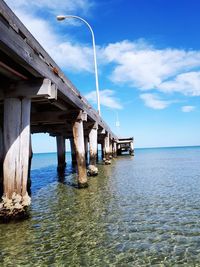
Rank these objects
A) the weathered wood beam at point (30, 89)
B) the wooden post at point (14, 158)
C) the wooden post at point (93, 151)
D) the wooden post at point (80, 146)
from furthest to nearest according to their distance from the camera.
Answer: the wooden post at point (93, 151) → the wooden post at point (80, 146) → the weathered wood beam at point (30, 89) → the wooden post at point (14, 158)

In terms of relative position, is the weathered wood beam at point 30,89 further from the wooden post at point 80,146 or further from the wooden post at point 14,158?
the wooden post at point 80,146

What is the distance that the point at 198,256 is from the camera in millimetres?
4176

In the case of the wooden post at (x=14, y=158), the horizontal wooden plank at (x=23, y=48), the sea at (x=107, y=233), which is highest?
the horizontal wooden plank at (x=23, y=48)

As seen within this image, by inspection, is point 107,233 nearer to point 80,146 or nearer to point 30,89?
point 30,89

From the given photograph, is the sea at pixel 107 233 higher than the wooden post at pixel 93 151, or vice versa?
the wooden post at pixel 93 151

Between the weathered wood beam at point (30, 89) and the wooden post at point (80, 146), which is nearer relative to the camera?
the weathered wood beam at point (30, 89)

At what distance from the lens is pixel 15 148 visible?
20.3ft

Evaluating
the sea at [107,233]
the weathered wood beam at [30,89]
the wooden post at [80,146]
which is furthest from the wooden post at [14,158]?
the wooden post at [80,146]

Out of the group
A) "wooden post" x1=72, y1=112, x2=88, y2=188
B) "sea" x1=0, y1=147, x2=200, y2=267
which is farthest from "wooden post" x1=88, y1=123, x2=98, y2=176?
"sea" x1=0, y1=147, x2=200, y2=267

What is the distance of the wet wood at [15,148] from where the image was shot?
20.2 ft

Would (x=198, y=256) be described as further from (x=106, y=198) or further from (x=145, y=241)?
(x=106, y=198)

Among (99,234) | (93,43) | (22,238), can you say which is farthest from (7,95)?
(93,43)

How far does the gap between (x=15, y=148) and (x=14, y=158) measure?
0.24 meters

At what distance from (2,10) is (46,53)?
2352 millimetres
